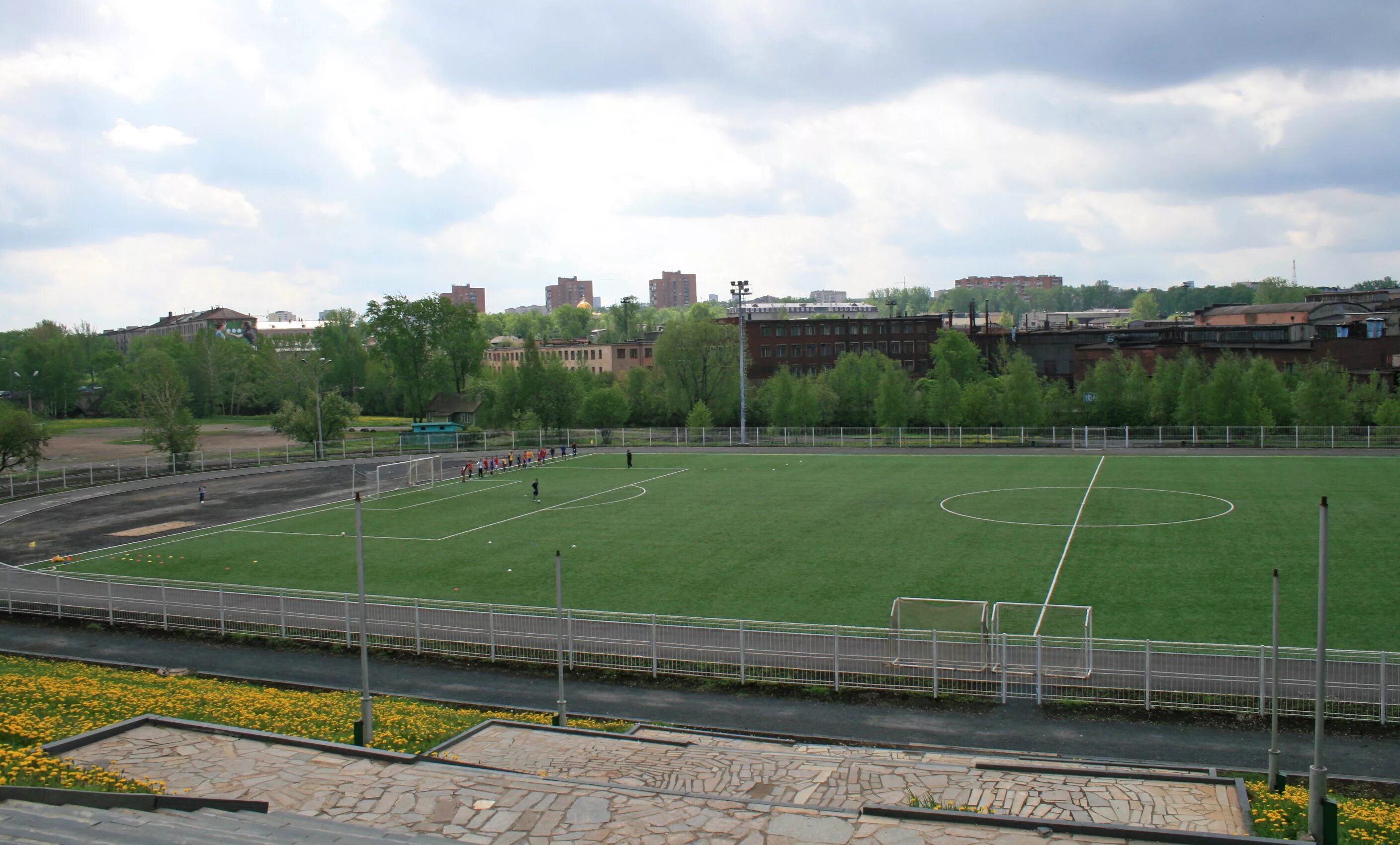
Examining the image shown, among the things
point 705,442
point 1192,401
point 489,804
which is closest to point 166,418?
point 705,442

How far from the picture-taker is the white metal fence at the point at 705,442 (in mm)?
55188

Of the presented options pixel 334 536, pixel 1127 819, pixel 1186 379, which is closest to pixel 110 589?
pixel 334 536

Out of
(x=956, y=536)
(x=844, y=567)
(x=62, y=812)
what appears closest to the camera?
(x=62, y=812)

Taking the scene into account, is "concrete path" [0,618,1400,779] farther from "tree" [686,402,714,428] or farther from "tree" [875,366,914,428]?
"tree" [875,366,914,428]

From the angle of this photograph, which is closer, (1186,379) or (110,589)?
(110,589)

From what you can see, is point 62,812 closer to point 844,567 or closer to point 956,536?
point 844,567

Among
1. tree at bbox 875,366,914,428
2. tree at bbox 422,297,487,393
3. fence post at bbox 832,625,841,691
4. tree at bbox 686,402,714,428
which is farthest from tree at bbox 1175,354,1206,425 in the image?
tree at bbox 422,297,487,393

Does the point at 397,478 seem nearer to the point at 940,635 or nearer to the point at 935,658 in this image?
the point at 940,635

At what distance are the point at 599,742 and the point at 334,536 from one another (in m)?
24.8

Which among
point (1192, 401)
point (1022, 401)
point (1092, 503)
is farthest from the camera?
point (1022, 401)

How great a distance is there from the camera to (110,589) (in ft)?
84.6

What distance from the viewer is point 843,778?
44.7ft

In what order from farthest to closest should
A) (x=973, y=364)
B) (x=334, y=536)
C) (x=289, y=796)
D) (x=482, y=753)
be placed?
(x=973, y=364) → (x=334, y=536) → (x=482, y=753) → (x=289, y=796)

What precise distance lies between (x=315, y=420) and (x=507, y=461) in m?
19.4
